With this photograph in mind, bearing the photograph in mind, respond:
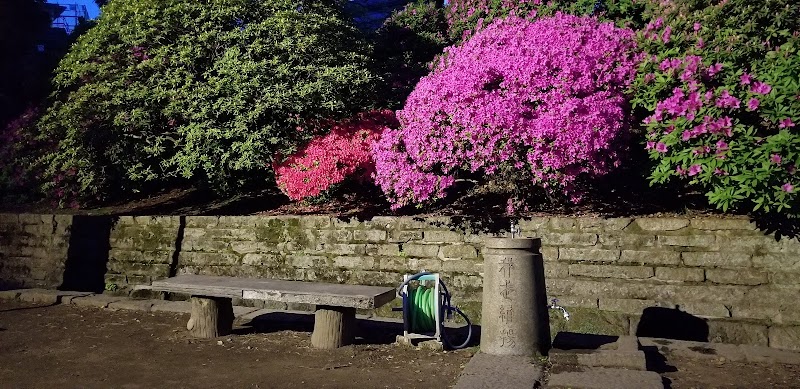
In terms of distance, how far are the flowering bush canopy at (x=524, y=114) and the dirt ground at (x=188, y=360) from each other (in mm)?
2394

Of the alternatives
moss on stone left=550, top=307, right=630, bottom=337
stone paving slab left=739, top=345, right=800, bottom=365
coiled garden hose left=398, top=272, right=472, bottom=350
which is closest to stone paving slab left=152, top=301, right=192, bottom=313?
coiled garden hose left=398, top=272, right=472, bottom=350

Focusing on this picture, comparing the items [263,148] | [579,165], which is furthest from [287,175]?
[579,165]

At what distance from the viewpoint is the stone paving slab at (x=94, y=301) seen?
8633 mm

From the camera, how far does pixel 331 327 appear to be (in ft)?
20.2

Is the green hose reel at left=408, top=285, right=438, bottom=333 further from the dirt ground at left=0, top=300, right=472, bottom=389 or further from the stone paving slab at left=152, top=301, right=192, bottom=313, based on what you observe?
the stone paving slab at left=152, top=301, right=192, bottom=313

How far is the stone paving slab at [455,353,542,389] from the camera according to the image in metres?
4.61

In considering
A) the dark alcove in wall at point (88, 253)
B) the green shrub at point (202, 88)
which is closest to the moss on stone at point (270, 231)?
the green shrub at point (202, 88)

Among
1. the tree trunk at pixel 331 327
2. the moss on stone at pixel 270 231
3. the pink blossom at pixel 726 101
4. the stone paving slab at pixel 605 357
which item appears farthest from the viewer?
the moss on stone at pixel 270 231

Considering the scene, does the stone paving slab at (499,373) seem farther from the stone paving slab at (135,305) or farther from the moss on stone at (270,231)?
the stone paving slab at (135,305)

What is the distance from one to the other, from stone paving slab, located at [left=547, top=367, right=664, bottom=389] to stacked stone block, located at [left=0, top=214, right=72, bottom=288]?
27.9ft

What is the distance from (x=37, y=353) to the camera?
612 centimetres

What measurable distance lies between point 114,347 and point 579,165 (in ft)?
18.0

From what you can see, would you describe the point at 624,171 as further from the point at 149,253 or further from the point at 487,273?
the point at 149,253

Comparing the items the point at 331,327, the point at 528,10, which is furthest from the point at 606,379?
the point at 528,10
